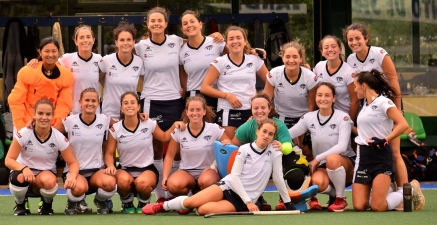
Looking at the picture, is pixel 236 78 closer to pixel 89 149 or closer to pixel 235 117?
pixel 235 117

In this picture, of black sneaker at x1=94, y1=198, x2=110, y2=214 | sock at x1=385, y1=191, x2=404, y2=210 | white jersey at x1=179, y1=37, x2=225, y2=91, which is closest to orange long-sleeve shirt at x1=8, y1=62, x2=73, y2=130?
black sneaker at x1=94, y1=198, x2=110, y2=214

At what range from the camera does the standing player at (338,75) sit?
31.9 feet

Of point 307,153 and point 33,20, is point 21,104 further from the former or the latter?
point 33,20

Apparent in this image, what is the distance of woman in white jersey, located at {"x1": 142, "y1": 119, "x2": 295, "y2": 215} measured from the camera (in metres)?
9.02

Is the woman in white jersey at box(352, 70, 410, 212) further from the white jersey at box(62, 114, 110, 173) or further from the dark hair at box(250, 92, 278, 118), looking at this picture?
the white jersey at box(62, 114, 110, 173)

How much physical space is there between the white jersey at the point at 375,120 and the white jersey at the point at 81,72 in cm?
238

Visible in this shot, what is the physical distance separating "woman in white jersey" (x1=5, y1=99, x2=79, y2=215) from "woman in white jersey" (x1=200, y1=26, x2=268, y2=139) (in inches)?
54.7

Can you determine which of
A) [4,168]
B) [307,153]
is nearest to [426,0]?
[307,153]

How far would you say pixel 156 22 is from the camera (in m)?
9.70

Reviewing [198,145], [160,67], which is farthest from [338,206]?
[160,67]

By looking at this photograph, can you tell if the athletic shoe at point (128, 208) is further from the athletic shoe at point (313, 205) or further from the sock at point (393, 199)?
the sock at point (393, 199)

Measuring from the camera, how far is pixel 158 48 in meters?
9.83

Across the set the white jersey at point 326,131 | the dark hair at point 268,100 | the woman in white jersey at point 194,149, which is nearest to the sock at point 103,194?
the woman in white jersey at point 194,149

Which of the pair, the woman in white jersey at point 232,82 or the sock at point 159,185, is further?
the sock at point 159,185
